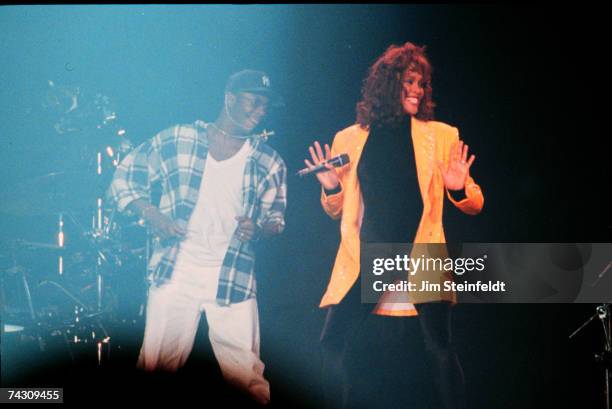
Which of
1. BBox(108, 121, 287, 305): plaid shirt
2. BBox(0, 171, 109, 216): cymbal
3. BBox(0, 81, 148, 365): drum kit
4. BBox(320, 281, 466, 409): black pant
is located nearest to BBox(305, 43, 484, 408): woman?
BBox(320, 281, 466, 409): black pant

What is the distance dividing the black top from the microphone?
0.10 meters

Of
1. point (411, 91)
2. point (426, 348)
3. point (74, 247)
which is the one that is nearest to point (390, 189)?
point (411, 91)

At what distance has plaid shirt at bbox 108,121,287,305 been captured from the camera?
3.93 metres

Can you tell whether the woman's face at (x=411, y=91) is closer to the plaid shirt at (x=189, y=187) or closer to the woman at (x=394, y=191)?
the woman at (x=394, y=191)

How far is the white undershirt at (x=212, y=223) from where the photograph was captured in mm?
3930

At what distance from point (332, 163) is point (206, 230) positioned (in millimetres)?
811

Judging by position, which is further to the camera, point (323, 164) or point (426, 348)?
point (323, 164)

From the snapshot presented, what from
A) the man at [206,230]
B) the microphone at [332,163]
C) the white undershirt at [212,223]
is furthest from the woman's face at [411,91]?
the white undershirt at [212,223]

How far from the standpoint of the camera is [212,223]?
395 cm

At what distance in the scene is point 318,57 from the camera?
13.3 feet

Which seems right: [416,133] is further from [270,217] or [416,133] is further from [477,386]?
[477,386]

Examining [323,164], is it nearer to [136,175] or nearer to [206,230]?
[206,230]

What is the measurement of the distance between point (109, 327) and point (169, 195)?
0.81 metres

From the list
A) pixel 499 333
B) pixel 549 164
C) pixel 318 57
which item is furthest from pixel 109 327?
pixel 549 164
